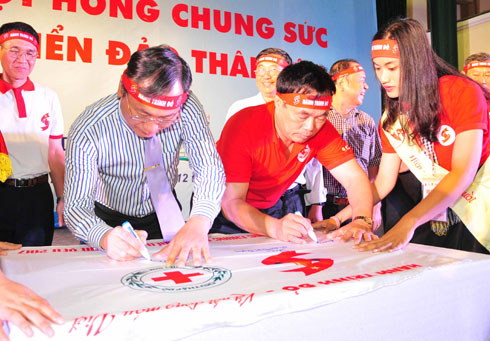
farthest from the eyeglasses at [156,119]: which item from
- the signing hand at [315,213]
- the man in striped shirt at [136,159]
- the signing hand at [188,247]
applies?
the signing hand at [315,213]

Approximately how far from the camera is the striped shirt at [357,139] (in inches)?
126

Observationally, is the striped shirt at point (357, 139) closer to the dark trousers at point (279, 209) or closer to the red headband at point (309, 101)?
the dark trousers at point (279, 209)

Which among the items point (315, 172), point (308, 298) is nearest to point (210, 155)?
point (308, 298)

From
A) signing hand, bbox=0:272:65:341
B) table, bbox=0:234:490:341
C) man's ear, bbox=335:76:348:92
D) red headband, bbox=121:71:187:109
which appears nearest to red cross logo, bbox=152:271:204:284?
table, bbox=0:234:490:341

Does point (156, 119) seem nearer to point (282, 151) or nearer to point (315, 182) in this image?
point (282, 151)

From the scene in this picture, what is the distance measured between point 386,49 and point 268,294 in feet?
3.93

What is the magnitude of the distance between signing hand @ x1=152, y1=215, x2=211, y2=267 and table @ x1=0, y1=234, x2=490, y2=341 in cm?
4

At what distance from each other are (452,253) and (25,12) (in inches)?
146

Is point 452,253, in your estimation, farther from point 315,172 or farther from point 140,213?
point 315,172

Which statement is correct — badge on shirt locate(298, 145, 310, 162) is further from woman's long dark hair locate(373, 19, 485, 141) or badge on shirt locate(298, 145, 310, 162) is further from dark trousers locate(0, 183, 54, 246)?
dark trousers locate(0, 183, 54, 246)

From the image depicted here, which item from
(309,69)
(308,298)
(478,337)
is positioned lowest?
(478,337)

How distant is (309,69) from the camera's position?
1863mm

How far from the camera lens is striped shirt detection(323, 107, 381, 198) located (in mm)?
Result: 3189

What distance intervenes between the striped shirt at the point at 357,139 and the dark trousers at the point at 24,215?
1.87 metres
